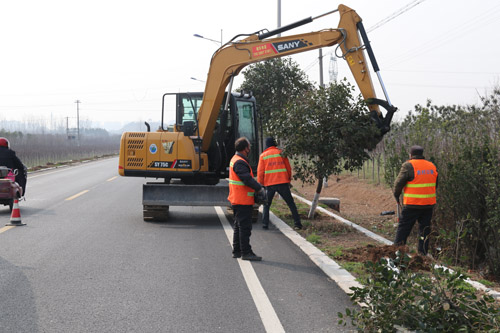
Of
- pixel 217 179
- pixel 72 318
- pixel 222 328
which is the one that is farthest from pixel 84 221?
pixel 222 328

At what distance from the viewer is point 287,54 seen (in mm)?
11094

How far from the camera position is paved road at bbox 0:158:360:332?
524cm

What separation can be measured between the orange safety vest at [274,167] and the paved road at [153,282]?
1.09 m

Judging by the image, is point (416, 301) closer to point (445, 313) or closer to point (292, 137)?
point (445, 313)

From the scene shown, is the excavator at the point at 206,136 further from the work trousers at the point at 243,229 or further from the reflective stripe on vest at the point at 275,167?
the work trousers at the point at 243,229

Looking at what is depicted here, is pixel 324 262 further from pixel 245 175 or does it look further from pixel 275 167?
pixel 275 167

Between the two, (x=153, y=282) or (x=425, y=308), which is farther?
(x=153, y=282)

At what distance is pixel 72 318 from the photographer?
5.28 meters

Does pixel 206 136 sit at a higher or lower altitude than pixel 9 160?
higher

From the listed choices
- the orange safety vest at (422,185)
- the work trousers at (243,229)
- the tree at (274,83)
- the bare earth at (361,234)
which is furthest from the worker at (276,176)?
the tree at (274,83)

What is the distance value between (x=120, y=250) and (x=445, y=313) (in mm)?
5548

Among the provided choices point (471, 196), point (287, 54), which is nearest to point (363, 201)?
point (287, 54)

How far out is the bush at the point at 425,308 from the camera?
14.8 ft

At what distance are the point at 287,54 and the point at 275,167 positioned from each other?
235 centimetres
